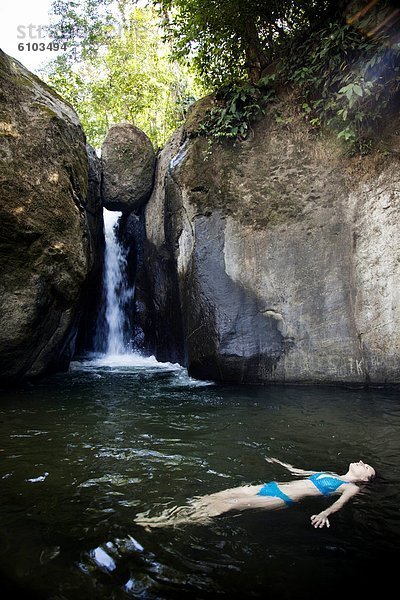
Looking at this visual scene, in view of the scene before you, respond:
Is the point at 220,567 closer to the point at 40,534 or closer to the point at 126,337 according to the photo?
the point at 40,534

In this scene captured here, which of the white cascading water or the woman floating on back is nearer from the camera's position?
the woman floating on back

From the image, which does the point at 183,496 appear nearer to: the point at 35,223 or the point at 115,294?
the point at 35,223

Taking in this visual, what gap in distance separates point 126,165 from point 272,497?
10101 mm

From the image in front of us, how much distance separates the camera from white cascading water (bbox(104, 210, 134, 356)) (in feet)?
43.7

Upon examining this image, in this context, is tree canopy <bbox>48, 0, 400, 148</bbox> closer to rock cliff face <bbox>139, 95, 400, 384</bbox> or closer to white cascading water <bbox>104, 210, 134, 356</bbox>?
rock cliff face <bbox>139, 95, 400, 384</bbox>

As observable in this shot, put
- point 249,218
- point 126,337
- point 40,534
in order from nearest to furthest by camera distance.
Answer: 1. point 40,534
2. point 249,218
3. point 126,337

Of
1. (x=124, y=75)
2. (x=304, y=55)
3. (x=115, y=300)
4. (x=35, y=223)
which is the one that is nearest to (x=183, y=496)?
(x=35, y=223)

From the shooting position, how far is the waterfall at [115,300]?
43.7 feet

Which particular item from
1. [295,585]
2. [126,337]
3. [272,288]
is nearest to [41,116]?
[272,288]

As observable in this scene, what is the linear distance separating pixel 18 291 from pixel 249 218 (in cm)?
477

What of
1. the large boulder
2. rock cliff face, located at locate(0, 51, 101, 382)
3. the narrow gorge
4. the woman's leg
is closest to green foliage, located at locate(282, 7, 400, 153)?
the narrow gorge

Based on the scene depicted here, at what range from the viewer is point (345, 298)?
8.10 metres

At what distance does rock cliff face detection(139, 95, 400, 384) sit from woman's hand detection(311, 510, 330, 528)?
5116mm

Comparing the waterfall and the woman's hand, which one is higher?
the waterfall
